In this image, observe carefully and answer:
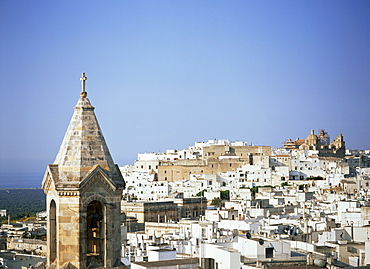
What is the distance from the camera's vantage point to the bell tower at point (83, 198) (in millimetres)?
7488

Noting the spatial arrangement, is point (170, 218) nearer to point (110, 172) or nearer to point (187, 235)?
point (187, 235)

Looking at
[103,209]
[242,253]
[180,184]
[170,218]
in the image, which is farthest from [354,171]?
[103,209]

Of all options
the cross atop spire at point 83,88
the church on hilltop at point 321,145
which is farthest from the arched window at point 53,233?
the church on hilltop at point 321,145

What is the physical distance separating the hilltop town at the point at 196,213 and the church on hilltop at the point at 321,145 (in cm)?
24

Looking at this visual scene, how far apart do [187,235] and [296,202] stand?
63.4ft

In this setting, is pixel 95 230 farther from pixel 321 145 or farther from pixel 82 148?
pixel 321 145

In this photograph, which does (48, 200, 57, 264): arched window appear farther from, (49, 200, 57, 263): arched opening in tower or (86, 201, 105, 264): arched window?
(86, 201, 105, 264): arched window

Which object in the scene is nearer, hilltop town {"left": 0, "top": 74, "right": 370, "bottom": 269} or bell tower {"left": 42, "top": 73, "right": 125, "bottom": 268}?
bell tower {"left": 42, "top": 73, "right": 125, "bottom": 268}

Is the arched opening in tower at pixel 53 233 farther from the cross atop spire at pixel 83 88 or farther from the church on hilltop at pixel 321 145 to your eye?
the church on hilltop at pixel 321 145

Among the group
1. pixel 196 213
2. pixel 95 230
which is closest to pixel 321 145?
pixel 196 213

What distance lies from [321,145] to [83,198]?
7721 centimetres

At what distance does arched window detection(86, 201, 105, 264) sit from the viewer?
7.73m

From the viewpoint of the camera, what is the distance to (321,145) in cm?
8300

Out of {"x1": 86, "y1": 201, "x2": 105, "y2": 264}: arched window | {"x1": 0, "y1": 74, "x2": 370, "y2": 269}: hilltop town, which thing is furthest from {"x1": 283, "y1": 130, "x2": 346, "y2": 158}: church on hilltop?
{"x1": 86, "y1": 201, "x2": 105, "y2": 264}: arched window
